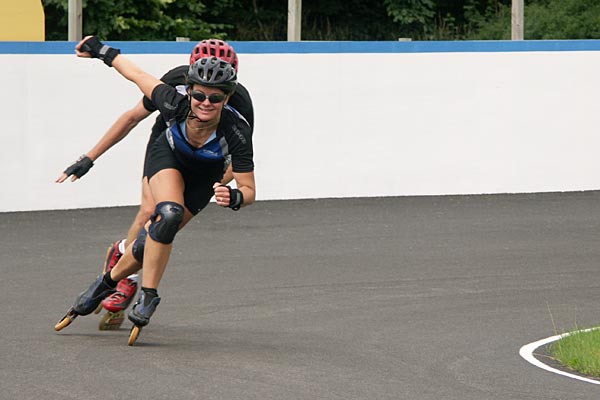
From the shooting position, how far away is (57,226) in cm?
1450

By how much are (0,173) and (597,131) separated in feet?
22.4

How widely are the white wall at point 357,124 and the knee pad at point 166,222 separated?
656cm

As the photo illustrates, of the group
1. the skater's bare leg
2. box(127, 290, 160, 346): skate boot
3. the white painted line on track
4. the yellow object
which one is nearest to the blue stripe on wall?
the yellow object

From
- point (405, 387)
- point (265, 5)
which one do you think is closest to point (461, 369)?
point (405, 387)

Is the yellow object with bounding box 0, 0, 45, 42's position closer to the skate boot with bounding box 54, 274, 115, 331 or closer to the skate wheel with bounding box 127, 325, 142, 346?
the skate boot with bounding box 54, 274, 115, 331

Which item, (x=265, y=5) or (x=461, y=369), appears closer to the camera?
(x=461, y=369)

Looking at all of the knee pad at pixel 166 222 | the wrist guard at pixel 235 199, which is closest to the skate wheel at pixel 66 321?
the knee pad at pixel 166 222

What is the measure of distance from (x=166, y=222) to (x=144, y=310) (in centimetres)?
51

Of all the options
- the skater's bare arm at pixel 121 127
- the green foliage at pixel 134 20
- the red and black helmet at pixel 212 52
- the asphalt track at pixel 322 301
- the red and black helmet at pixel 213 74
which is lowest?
the asphalt track at pixel 322 301

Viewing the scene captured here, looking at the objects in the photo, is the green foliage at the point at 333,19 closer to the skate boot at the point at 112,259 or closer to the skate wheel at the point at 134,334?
the skate boot at the point at 112,259

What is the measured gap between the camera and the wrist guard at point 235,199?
8602 mm

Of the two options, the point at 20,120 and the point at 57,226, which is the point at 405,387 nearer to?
the point at 57,226

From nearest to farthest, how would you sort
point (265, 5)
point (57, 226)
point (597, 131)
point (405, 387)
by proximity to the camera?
point (405, 387), point (57, 226), point (597, 131), point (265, 5)

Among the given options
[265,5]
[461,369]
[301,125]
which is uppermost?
[265,5]
